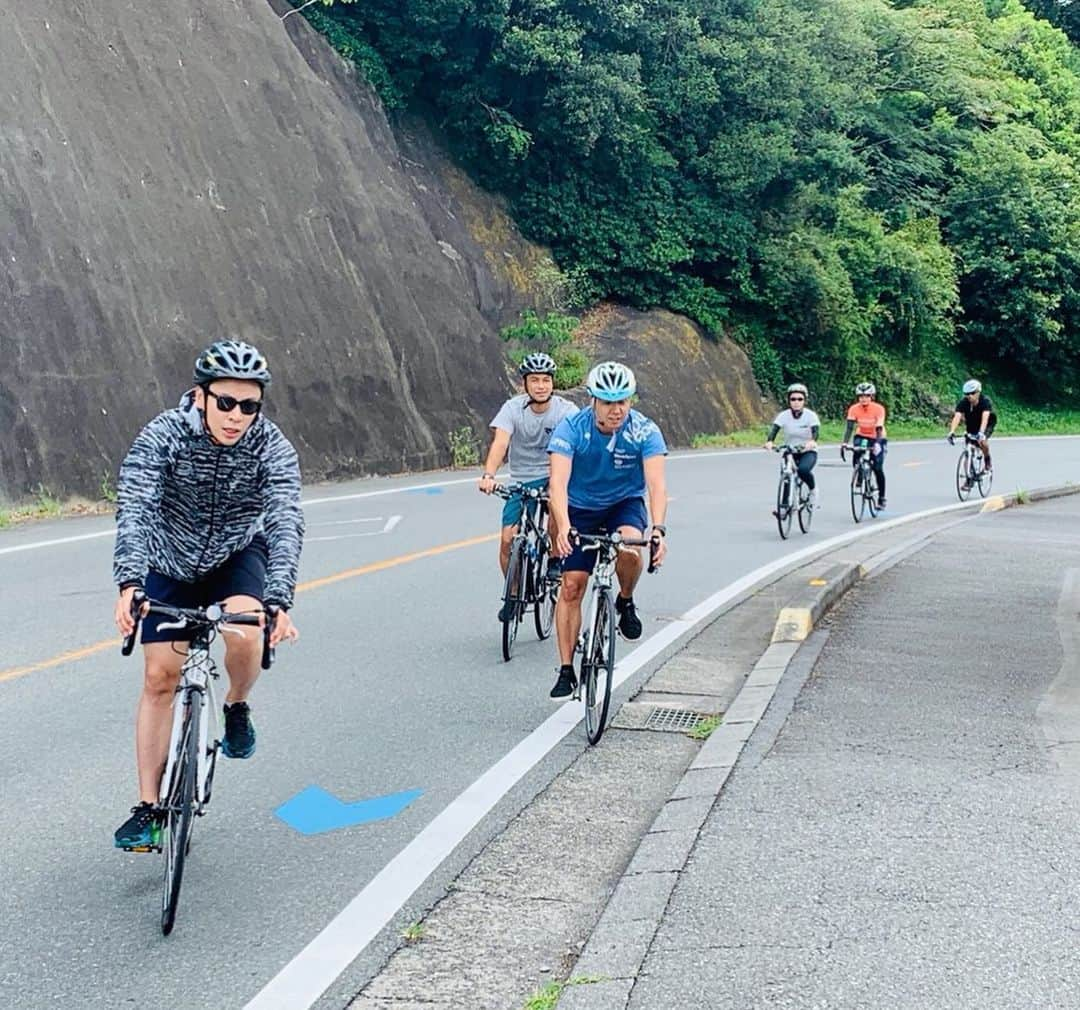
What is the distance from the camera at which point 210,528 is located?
517 centimetres

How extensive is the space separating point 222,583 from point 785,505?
42.4 ft

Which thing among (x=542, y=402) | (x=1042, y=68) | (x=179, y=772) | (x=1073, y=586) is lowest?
(x=1073, y=586)

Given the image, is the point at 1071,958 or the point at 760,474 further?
the point at 760,474

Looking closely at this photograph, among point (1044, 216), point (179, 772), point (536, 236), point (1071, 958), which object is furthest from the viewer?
point (1044, 216)

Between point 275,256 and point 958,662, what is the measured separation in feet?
62.6

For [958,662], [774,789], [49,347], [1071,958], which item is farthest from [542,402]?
[49,347]

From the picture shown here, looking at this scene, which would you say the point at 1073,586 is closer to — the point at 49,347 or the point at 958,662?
the point at 958,662

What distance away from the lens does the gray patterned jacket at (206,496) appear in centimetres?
498

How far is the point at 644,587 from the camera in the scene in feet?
42.0

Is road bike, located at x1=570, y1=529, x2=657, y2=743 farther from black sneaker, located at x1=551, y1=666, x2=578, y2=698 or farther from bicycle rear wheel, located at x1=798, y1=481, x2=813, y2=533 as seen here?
bicycle rear wheel, located at x1=798, y1=481, x2=813, y2=533

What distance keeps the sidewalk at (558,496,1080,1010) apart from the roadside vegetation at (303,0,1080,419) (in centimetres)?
2671

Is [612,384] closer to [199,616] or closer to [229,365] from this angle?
[229,365]

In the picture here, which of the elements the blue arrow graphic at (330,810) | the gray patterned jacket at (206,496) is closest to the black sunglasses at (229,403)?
the gray patterned jacket at (206,496)

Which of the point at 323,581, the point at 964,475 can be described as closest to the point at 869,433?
the point at 964,475
